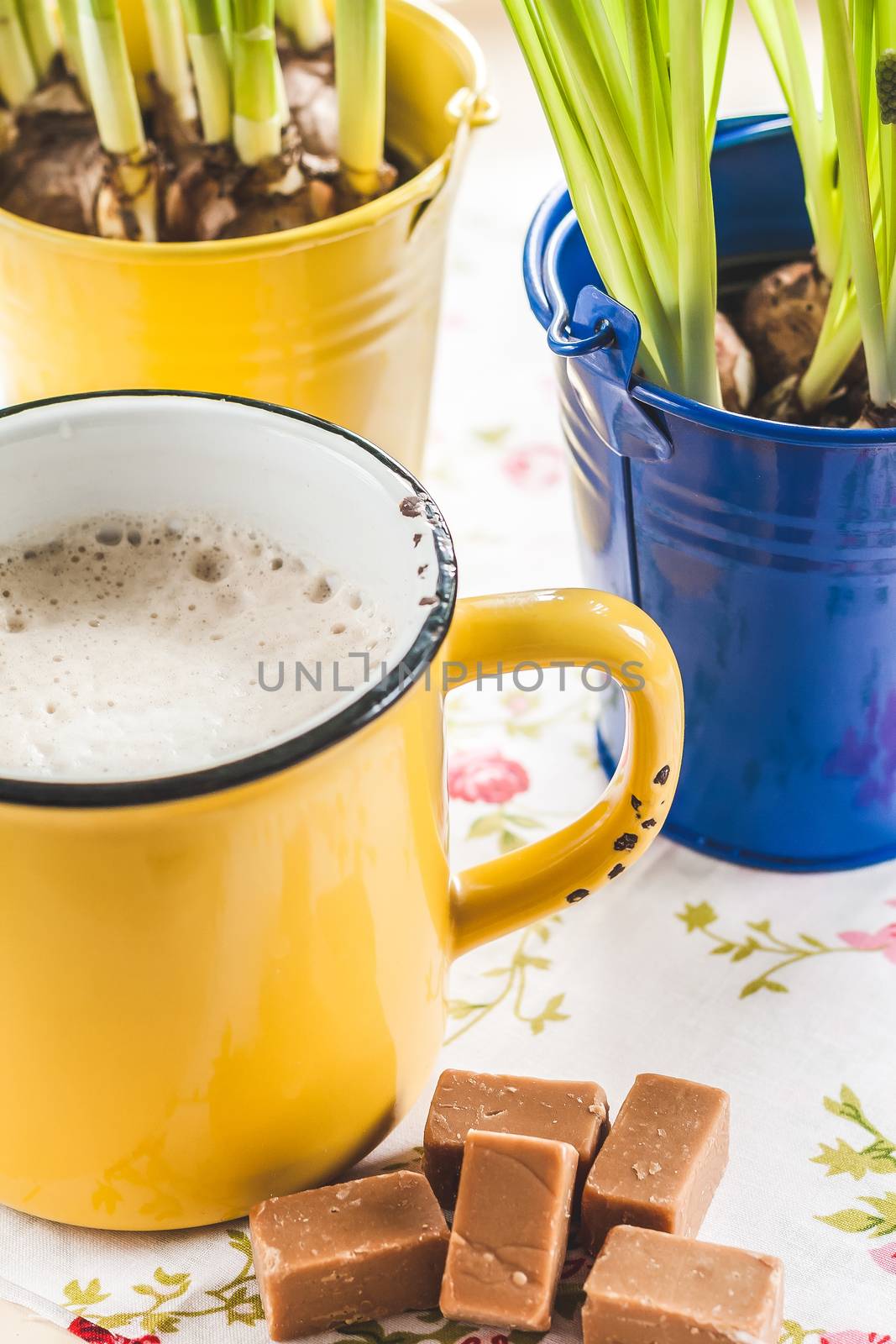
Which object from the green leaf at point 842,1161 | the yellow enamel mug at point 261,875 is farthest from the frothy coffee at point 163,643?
the green leaf at point 842,1161

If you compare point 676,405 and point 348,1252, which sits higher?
point 676,405

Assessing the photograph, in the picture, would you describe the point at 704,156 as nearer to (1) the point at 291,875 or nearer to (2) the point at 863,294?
(2) the point at 863,294

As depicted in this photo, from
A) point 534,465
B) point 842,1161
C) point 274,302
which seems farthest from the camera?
point 534,465

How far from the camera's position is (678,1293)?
39cm

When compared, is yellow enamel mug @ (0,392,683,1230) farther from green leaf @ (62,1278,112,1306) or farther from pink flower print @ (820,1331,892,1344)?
pink flower print @ (820,1331,892,1344)

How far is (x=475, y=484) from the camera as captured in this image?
2.54 ft

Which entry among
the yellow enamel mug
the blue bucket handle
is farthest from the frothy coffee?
the blue bucket handle

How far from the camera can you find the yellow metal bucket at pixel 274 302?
0.56m

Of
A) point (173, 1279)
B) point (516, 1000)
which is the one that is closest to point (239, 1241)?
point (173, 1279)

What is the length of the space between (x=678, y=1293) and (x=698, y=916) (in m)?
0.19

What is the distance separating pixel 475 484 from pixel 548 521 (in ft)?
0.17

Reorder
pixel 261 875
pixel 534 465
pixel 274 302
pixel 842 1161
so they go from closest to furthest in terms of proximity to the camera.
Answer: pixel 261 875, pixel 842 1161, pixel 274 302, pixel 534 465

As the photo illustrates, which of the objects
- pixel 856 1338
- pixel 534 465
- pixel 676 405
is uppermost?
pixel 676 405

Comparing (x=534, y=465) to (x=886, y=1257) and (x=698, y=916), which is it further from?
(x=886, y=1257)
